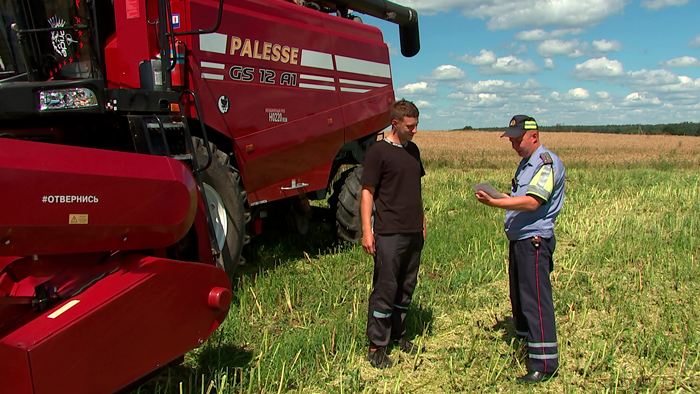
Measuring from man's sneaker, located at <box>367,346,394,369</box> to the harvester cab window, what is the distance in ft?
8.54

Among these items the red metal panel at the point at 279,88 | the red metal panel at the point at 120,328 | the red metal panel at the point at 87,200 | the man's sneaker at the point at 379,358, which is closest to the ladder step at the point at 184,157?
the red metal panel at the point at 87,200

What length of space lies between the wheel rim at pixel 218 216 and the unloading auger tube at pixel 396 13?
2.73 meters

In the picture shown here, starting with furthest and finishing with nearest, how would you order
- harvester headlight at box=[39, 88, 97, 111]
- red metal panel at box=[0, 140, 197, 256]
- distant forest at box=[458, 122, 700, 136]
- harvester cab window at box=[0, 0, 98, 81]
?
distant forest at box=[458, 122, 700, 136] < harvester cab window at box=[0, 0, 98, 81] < harvester headlight at box=[39, 88, 97, 111] < red metal panel at box=[0, 140, 197, 256]

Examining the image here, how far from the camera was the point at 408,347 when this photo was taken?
3.90 metres

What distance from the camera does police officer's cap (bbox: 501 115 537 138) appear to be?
3.54 metres

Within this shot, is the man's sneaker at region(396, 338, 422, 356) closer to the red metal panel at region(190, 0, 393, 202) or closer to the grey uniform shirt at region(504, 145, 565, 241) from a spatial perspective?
the grey uniform shirt at region(504, 145, 565, 241)

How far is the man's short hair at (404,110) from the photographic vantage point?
358 centimetres

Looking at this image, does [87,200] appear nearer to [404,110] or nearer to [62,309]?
[62,309]

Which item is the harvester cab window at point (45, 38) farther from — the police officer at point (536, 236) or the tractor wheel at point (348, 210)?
the tractor wheel at point (348, 210)

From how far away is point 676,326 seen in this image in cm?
427

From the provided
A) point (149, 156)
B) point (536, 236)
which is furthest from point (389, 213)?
point (149, 156)

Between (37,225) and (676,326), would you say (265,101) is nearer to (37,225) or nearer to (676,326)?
(37,225)

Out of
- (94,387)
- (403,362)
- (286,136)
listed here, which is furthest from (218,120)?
(94,387)

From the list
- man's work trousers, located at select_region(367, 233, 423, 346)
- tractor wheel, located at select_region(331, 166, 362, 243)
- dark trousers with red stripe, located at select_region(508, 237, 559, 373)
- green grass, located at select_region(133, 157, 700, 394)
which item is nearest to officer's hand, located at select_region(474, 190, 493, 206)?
dark trousers with red stripe, located at select_region(508, 237, 559, 373)
